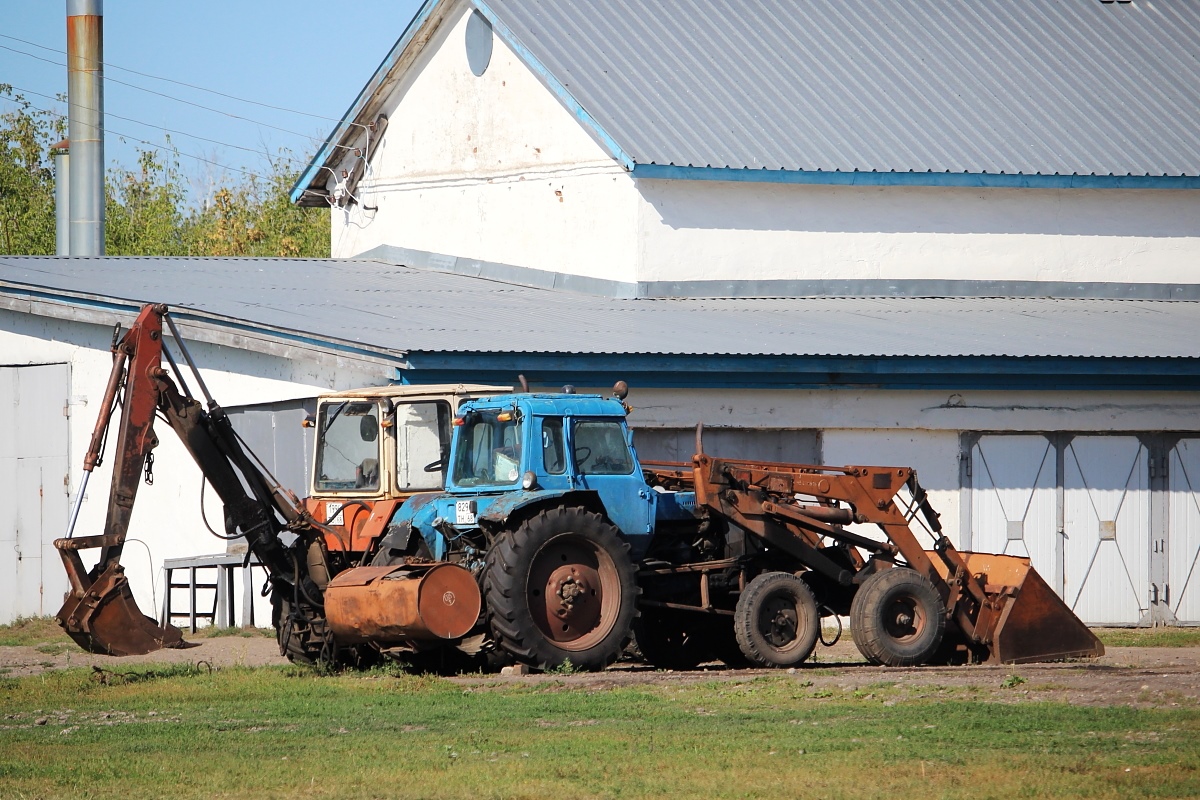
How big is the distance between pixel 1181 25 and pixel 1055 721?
806 inches

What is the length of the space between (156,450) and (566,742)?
444 inches

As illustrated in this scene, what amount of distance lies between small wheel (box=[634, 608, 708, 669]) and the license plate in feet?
8.27

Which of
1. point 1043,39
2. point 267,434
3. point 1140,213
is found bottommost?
point 267,434

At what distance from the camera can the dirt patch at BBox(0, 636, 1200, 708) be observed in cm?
1259

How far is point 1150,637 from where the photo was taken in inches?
758

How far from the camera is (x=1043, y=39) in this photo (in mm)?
27422

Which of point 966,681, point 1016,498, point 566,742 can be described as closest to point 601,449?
point 966,681

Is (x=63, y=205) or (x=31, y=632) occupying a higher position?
(x=63, y=205)

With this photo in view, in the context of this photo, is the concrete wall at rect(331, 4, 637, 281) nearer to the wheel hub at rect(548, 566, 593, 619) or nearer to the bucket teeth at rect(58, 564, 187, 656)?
the wheel hub at rect(548, 566, 593, 619)

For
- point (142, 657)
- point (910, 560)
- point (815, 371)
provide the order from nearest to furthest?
point (910, 560), point (142, 657), point (815, 371)

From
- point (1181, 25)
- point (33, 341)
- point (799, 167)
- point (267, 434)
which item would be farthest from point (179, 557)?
point (1181, 25)

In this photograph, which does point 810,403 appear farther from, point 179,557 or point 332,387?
point 179,557

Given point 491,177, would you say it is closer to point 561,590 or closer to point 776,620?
point 776,620

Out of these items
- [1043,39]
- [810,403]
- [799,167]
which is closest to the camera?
[810,403]
